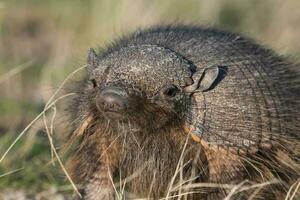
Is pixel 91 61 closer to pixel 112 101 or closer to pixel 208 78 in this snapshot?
pixel 112 101

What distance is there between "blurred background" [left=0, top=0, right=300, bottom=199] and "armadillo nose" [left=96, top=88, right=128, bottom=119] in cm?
167

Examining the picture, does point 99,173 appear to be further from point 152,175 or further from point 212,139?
point 212,139

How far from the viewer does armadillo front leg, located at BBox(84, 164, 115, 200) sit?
24.2 ft

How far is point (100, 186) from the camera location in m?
7.40

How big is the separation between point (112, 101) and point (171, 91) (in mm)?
503

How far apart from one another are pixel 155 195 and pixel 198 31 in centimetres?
136

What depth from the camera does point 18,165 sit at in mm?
8875

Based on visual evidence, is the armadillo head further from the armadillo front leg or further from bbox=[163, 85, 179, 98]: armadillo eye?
the armadillo front leg

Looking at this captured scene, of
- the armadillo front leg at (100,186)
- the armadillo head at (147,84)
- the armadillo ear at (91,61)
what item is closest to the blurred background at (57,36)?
the armadillo front leg at (100,186)

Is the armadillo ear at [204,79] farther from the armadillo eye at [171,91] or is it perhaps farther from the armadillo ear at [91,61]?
the armadillo ear at [91,61]

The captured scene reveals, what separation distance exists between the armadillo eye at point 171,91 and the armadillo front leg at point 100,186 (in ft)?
2.95

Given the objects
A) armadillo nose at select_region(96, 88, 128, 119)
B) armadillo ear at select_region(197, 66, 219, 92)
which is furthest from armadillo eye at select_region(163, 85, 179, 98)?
armadillo nose at select_region(96, 88, 128, 119)

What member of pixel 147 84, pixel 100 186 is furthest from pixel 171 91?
pixel 100 186

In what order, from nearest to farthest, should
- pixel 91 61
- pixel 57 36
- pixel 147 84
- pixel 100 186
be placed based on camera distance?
pixel 147 84 < pixel 91 61 < pixel 100 186 < pixel 57 36
